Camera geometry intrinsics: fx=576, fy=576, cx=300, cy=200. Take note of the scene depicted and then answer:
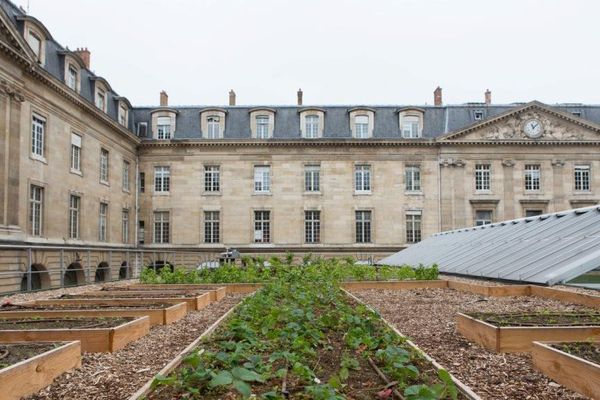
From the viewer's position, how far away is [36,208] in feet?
70.7

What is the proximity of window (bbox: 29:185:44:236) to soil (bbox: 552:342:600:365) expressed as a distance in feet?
65.1

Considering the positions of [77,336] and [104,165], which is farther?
[104,165]

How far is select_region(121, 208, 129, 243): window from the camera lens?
3050 cm

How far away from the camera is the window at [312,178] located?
33.1m

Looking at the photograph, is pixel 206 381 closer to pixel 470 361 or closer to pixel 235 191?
pixel 470 361

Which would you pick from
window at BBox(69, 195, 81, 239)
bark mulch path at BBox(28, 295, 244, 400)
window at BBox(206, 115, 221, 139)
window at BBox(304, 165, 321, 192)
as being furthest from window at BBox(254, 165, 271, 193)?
bark mulch path at BBox(28, 295, 244, 400)

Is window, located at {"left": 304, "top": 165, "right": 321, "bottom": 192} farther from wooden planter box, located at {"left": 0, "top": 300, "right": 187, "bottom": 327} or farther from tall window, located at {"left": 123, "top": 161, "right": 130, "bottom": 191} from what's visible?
wooden planter box, located at {"left": 0, "top": 300, "right": 187, "bottom": 327}

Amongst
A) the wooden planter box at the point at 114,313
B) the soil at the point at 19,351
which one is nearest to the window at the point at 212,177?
the wooden planter box at the point at 114,313

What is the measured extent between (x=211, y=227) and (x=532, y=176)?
1849 centimetres

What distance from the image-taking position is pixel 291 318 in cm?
667

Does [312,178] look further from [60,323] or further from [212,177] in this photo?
[60,323]

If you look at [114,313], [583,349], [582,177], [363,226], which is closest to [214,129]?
[363,226]

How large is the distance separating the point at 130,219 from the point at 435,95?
781 inches

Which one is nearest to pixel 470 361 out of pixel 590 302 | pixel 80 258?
pixel 590 302
